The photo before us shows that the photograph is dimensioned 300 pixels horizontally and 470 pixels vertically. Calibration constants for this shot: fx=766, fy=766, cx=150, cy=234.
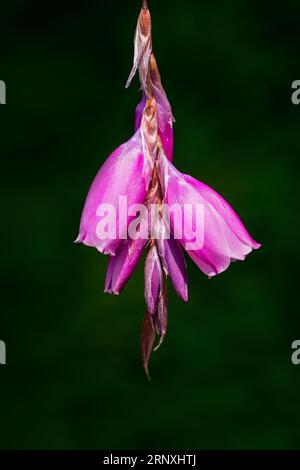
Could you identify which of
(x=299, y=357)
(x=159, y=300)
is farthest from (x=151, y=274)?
(x=299, y=357)

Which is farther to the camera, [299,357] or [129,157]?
[299,357]

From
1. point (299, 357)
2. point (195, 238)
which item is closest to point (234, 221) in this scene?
point (195, 238)

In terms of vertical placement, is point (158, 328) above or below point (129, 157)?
below

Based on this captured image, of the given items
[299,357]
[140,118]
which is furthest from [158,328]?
[299,357]

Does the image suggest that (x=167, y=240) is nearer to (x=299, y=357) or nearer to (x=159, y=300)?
(x=159, y=300)

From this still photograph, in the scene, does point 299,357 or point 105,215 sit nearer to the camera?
point 105,215

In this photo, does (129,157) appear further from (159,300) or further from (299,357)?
(299,357)
